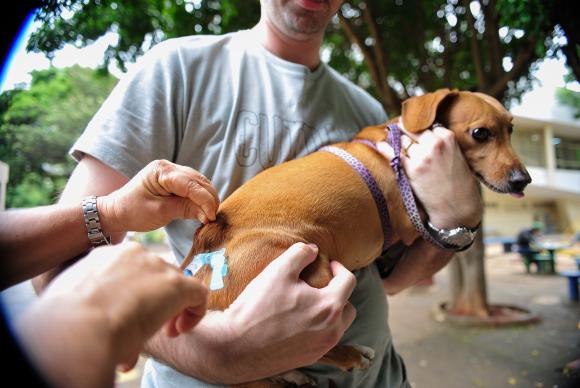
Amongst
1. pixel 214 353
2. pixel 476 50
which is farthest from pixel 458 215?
pixel 476 50

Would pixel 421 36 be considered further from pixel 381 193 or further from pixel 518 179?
pixel 381 193

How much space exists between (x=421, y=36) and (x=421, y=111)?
505 centimetres

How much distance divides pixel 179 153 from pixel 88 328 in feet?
3.22

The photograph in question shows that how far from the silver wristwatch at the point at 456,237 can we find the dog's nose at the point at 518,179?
1.03 ft

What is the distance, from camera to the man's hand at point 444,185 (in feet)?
4.93

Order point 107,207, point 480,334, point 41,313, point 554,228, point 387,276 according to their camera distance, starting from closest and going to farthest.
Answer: point 41,313, point 107,207, point 387,276, point 480,334, point 554,228

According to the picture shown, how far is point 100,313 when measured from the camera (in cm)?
46

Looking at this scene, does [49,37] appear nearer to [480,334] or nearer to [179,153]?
[179,153]

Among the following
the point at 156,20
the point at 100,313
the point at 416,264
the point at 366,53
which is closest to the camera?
the point at 100,313

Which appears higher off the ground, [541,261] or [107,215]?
[107,215]

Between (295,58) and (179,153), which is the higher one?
(295,58)

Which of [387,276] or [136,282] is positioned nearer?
[136,282]

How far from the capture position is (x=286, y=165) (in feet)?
4.68

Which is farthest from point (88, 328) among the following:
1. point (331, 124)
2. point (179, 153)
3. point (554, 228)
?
point (554, 228)
